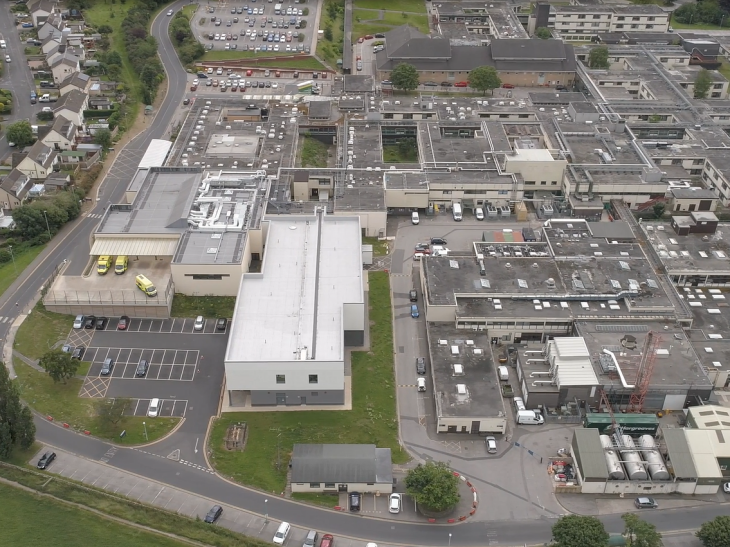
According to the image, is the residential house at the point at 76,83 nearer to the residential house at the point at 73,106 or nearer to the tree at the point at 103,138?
the residential house at the point at 73,106

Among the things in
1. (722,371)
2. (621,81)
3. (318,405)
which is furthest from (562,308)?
(621,81)

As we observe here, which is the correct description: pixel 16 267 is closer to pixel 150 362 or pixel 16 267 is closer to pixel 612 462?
pixel 150 362

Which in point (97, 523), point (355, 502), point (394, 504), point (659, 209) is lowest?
point (97, 523)

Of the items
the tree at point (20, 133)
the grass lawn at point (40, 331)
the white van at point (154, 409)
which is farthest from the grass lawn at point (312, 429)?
the tree at point (20, 133)

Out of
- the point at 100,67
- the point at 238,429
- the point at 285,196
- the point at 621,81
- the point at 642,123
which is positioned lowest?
the point at 238,429

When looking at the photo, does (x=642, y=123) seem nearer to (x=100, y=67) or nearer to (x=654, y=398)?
(x=654, y=398)

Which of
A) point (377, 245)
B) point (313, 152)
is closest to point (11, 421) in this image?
point (377, 245)
